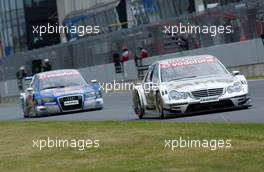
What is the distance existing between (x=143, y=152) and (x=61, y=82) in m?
16.5

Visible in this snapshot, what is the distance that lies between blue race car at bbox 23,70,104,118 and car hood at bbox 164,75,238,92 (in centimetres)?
780

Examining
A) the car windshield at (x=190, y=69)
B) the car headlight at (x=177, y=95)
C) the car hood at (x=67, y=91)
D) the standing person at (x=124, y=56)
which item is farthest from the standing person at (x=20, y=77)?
the car headlight at (x=177, y=95)

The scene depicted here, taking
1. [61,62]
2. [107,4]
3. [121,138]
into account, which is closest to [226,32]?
[61,62]

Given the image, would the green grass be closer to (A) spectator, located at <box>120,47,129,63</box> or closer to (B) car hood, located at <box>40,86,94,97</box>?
(B) car hood, located at <box>40,86,94,97</box>

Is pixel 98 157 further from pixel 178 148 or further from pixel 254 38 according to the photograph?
pixel 254 38

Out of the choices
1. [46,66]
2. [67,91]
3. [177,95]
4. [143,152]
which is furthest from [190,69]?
[46,66]

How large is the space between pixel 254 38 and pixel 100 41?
14.5 metres

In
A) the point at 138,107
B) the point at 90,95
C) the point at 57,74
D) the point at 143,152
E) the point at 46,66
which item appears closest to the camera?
the point at 143,152

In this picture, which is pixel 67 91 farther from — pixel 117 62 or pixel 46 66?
pixel 46 66

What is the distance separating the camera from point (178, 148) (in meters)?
12.0

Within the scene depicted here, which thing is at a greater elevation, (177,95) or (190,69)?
(190,69)

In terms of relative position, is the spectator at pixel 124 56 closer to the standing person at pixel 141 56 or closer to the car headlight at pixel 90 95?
the standing person at pixel 141 56

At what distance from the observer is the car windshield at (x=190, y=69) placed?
66.3 feet

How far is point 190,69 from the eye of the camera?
20.4 meters
